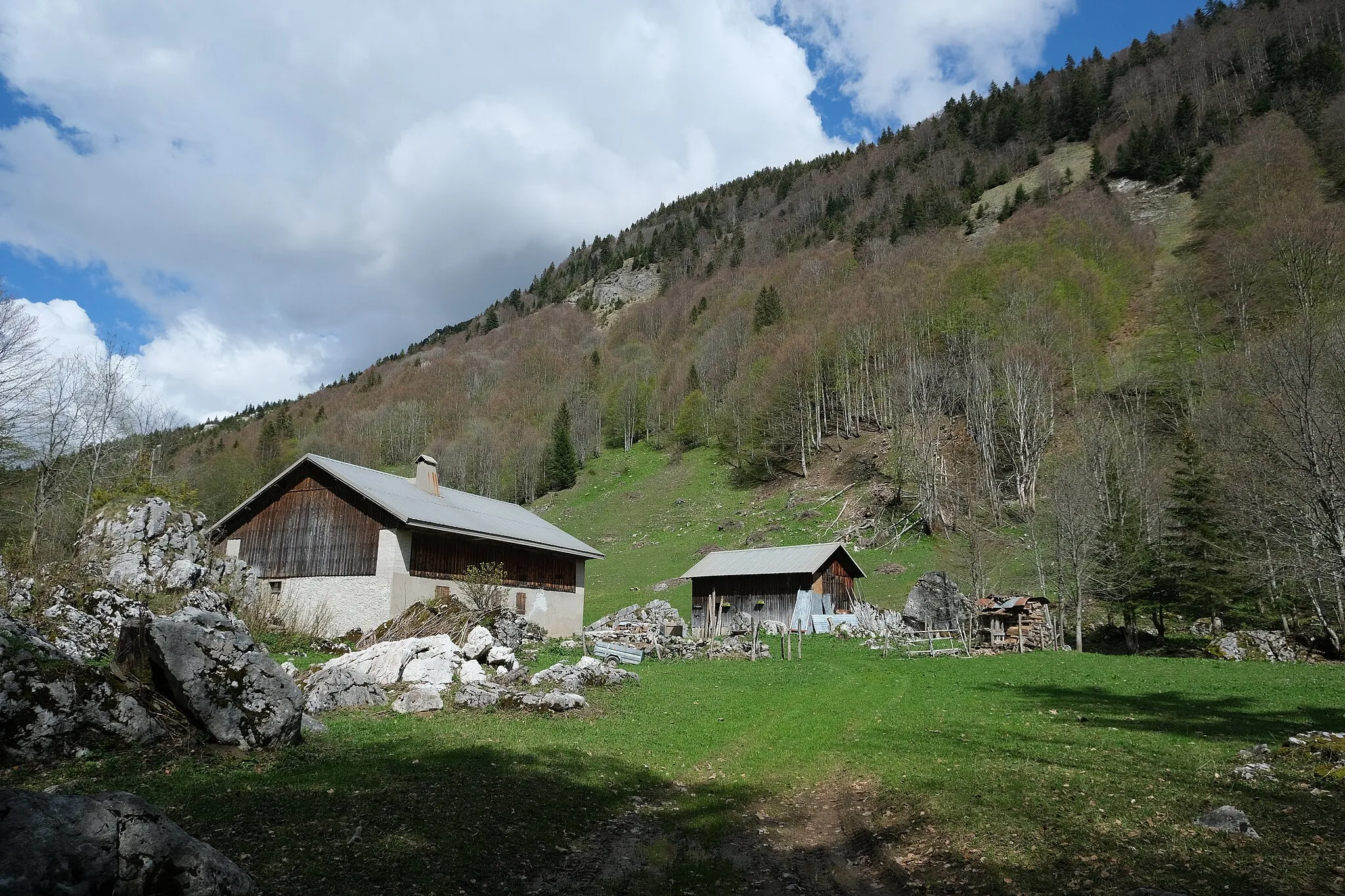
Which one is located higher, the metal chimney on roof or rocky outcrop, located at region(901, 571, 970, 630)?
the metal chimney on roof

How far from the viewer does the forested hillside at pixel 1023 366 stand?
31.7 meters

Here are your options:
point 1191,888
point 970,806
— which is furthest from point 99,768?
point 1191,888

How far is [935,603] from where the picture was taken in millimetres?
37156

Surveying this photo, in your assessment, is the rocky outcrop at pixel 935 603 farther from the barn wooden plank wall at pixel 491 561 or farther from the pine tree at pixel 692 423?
the pine tree at pixel 692 423

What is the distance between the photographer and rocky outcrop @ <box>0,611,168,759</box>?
28.9ft

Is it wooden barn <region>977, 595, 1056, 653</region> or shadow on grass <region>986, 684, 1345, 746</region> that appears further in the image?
wooden barn <region>977, 595, 1056, 653</region>

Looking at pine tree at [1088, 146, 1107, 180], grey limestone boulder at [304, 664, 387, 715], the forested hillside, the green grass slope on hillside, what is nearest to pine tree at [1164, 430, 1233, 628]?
the forested hillside

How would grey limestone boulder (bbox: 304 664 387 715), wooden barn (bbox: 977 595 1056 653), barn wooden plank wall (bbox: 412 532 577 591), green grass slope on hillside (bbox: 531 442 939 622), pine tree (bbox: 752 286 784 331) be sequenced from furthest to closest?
pine tree (bbox: 752 286 784 331), green grass slope on hillside (bbox: 531 442 939 622), wooden barn (bbox: 977 595 1056 653), barn wooden plank wall (bbox: 412 532 577 591), grey limestone boulder (bbox: 304 664 387 715)

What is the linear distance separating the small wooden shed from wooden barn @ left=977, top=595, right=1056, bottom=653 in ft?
28.1

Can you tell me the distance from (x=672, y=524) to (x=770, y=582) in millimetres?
23236

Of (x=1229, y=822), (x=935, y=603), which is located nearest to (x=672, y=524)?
(x=935, y=603)

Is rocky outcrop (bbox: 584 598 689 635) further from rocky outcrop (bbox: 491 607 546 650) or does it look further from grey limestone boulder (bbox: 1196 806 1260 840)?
grey limestone boulder (bbox: 1196 806 1260 840)

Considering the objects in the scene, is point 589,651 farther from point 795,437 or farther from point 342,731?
point 795,437

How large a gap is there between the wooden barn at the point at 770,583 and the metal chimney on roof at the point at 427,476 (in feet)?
51.8
